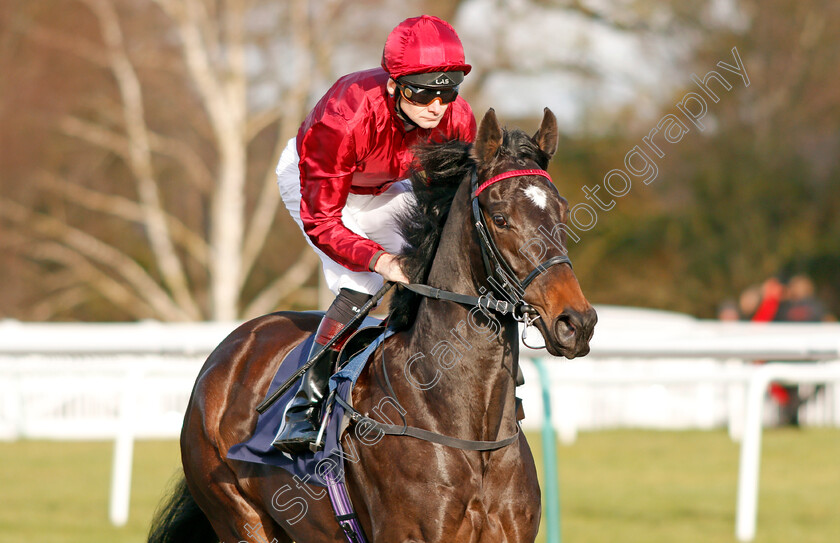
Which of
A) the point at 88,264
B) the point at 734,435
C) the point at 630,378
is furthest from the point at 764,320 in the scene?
the point at 88,264

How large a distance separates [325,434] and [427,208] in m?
0.79

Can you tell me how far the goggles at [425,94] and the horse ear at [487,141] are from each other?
14.7 inches

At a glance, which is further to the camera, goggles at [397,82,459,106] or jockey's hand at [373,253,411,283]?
goggles at [397,82,459,106]

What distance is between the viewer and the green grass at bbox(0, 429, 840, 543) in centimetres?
616

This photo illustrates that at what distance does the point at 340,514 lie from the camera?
3238mm

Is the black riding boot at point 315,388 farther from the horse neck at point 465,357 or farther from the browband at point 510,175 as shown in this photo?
the browband at point 510,175

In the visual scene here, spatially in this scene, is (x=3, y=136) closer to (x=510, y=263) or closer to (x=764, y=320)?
(x=764, y=320)

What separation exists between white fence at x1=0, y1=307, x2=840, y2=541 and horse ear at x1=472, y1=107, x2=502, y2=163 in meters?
2.68

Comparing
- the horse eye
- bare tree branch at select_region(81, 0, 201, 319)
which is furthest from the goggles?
bare tree branch at select_region(81, 0, 201, 319)

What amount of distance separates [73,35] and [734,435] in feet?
42.8

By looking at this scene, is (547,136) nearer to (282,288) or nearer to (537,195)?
(537,195)

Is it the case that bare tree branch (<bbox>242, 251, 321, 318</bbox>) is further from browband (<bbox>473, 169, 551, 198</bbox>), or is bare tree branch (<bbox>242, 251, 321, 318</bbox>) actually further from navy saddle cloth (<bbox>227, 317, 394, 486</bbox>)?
browband (<bbox>473, 169, 551, 198</bbox>)

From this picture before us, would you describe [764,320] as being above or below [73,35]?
below

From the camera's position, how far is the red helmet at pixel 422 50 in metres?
3.23
